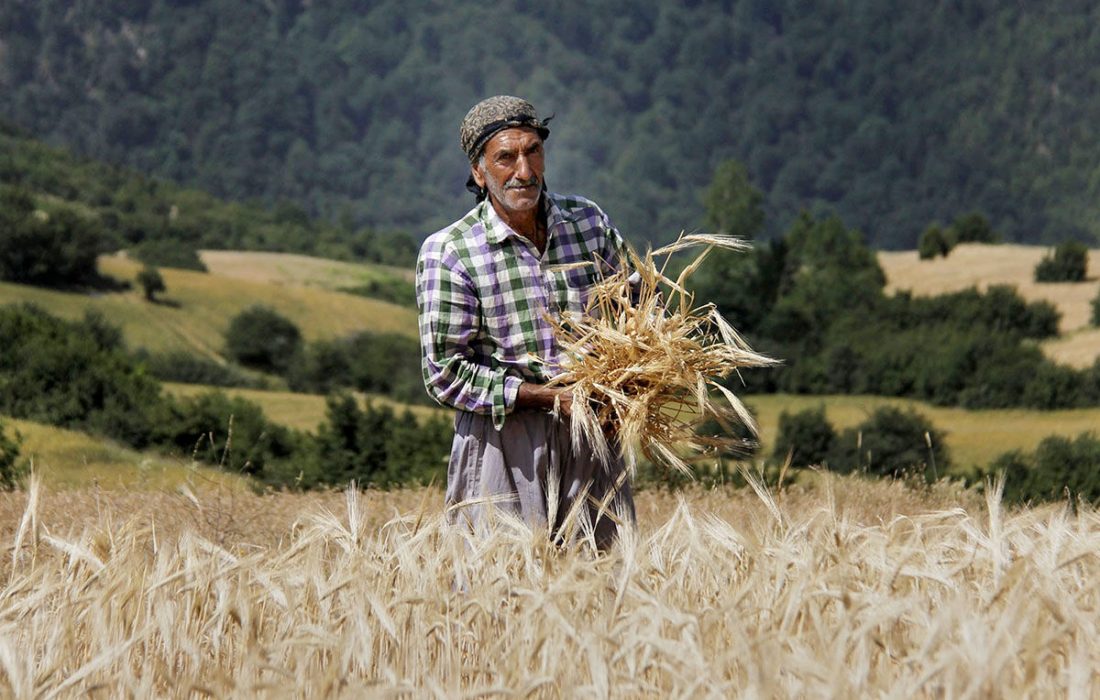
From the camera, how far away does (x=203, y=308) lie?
211 ft

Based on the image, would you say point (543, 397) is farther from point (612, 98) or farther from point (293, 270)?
point (612, 98)

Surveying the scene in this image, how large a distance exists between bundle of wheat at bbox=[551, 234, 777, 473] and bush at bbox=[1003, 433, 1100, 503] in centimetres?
599

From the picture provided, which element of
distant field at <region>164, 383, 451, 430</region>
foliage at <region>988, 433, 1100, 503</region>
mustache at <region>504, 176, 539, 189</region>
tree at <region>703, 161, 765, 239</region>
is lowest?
distant field at <region>164, 383, 451, 430</region>

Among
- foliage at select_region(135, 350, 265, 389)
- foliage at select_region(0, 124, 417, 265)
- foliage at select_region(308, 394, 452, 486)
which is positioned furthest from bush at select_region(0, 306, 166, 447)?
foliage at select_region(0, 124, 417, 265)

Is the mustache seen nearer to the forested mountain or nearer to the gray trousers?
the gray trousers

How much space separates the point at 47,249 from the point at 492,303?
5824cm

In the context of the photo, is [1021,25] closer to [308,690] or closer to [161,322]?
[161,322]

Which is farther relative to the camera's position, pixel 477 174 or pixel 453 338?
pixel 477 174

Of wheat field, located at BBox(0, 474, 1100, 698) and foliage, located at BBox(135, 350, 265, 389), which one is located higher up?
wheat field, located at BBox(0, 474, 1100, 698)

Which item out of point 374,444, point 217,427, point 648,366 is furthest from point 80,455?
point 648,366

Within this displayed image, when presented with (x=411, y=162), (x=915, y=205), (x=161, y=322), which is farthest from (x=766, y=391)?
(x=411, y=162)

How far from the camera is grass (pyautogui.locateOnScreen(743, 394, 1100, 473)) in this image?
3591cm

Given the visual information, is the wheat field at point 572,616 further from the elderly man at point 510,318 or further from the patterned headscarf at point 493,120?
the patterned headscarf at point 493,120

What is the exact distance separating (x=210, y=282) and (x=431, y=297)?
2613 inches
